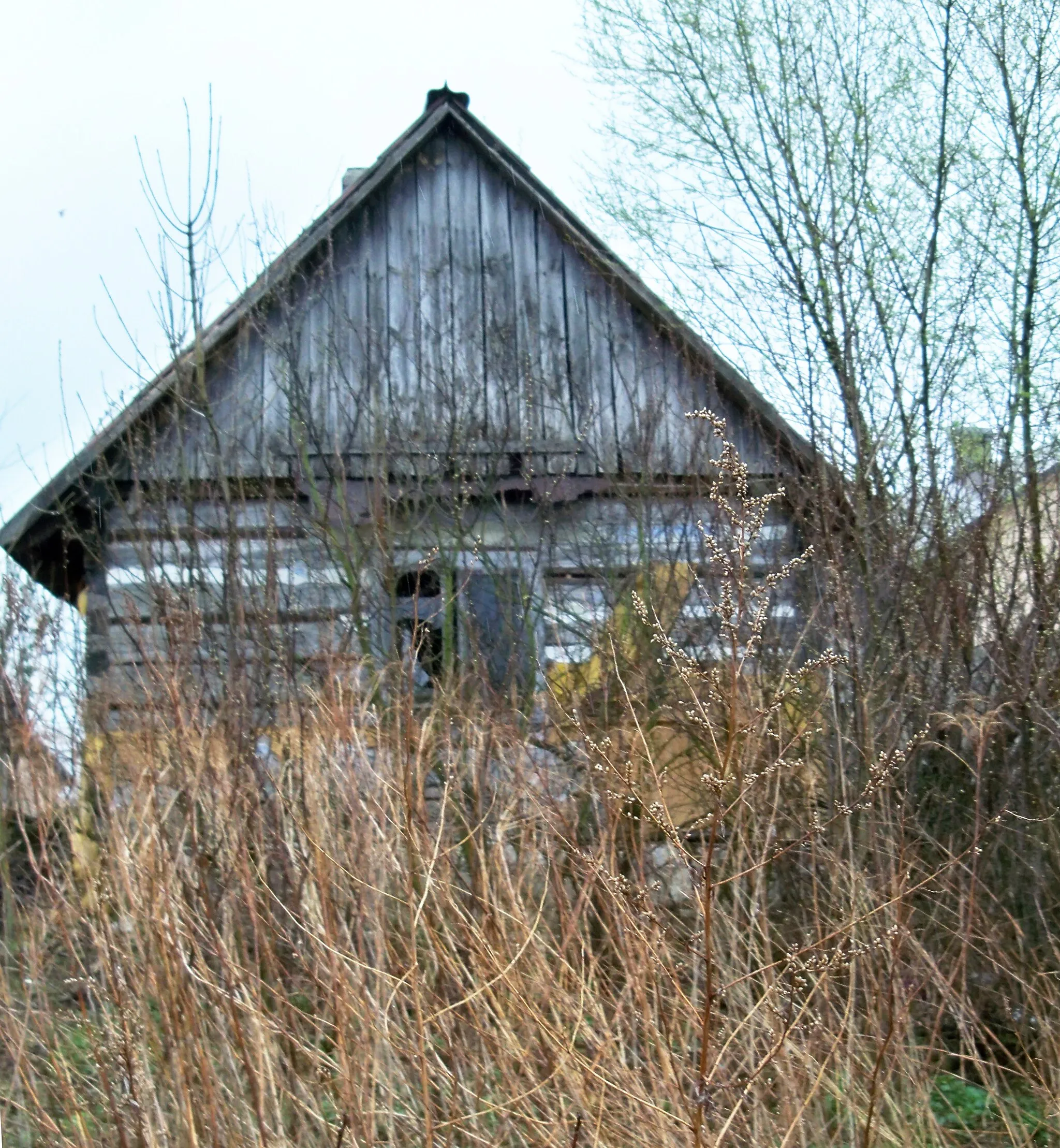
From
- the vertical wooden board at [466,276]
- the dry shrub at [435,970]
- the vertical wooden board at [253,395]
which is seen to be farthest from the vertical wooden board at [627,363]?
the dry shrub at [435,970]

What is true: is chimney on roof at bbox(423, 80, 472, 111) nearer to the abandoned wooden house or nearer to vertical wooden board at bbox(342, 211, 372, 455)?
the abandoned wooden house

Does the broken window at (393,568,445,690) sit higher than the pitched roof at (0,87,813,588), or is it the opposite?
the pitched roof at (0,87,813,588)

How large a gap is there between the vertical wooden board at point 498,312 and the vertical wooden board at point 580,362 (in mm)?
404

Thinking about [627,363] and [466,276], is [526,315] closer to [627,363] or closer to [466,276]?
[466,276]

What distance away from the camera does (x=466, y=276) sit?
9141 millimetres

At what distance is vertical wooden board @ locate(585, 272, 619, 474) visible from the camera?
341 inches

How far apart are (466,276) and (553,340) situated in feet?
2.74

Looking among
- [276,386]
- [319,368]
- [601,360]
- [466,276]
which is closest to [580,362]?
[601,360]

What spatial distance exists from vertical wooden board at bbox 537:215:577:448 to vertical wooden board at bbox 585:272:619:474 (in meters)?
0.18

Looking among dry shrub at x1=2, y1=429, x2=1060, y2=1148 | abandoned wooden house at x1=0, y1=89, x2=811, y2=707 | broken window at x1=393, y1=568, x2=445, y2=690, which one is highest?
abandoned wooden house at x1=0, y1=89, x2=811, y2=707

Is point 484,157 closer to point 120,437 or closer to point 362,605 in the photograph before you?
point 120,437

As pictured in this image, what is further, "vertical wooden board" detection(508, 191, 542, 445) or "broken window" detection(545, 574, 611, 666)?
"vertical wooden board" detection(508, 191, 542, 445)

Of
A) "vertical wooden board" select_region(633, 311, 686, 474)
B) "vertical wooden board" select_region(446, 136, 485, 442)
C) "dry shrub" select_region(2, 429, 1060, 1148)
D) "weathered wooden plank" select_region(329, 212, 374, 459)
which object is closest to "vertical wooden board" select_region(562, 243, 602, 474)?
"vertical wooden board" select_region(633, 311, 686, 474)

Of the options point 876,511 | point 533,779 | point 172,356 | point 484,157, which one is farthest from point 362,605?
point 484,157
